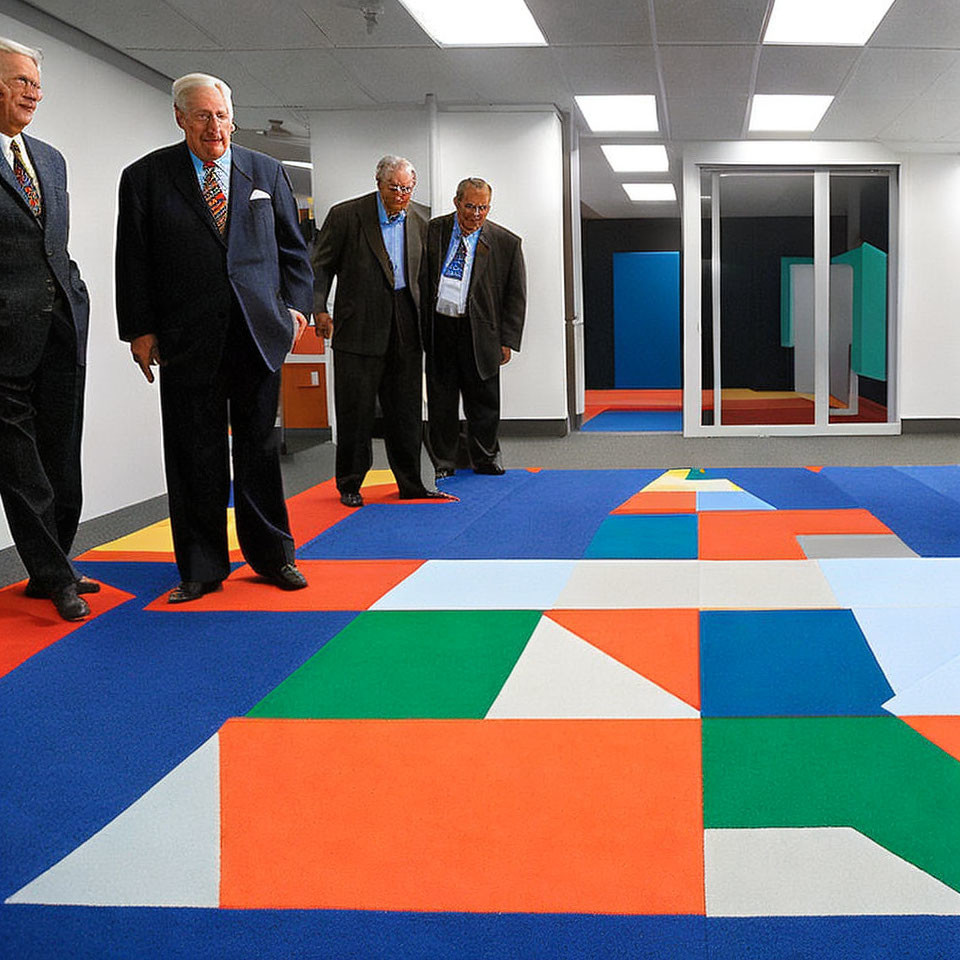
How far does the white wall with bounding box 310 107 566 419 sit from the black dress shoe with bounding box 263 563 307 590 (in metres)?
5.35

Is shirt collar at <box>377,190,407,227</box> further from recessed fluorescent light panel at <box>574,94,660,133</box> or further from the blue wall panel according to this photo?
the blue wall panel

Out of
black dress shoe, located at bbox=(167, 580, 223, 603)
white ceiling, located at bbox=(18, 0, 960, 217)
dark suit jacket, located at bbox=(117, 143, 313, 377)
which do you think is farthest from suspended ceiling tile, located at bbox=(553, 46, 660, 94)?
black dress shoe, located at bbox=(167, 580, 223, 603)

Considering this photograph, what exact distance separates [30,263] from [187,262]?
1.55 feet

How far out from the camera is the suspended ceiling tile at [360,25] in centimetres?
574

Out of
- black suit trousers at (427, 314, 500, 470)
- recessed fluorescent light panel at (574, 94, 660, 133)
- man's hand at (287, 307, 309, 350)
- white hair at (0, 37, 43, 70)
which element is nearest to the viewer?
white hair at (0, 37, 43, 70)

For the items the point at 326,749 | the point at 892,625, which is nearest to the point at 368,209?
the point at 892,625

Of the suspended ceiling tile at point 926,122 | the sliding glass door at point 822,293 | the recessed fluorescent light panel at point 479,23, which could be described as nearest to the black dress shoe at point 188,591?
the recessed fluorescent light panel at point 479,23

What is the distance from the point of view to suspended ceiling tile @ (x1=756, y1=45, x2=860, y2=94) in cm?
657

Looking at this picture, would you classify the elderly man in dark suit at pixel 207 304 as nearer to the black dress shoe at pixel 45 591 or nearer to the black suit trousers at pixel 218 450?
the black suit trousers at pixel 218 450

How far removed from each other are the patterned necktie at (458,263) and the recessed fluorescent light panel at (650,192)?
285 inches

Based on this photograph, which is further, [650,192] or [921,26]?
[650,192]

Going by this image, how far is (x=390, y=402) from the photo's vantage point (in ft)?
18.3

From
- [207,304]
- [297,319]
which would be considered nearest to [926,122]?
[297,319]

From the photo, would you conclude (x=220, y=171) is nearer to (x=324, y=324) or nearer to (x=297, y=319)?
(x=297, y=319)
